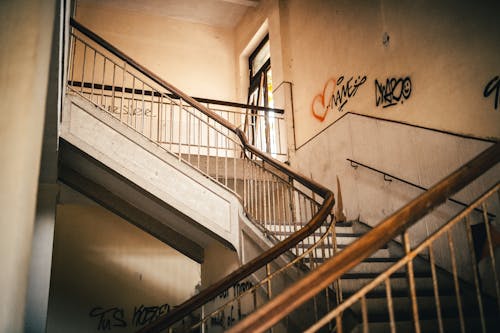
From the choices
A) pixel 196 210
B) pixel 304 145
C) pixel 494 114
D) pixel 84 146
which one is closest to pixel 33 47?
pixel 84 146

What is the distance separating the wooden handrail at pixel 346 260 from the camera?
4.54 ft

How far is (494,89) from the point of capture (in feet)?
12.8

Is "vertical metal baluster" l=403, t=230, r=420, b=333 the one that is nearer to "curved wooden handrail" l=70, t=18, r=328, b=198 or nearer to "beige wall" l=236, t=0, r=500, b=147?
"curved wooden handrail" l=70, t=18, r=328, b=198

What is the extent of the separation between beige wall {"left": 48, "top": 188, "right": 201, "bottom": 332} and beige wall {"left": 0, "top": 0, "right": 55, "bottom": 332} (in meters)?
5.04

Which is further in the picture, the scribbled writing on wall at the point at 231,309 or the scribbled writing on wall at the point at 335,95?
the scribbled writing on wall at the point at 335,95

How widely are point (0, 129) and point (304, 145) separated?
6.00 m

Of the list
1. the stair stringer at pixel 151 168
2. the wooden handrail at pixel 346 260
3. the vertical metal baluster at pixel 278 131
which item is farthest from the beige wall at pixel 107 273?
the wooden handrail at pixel 346 260

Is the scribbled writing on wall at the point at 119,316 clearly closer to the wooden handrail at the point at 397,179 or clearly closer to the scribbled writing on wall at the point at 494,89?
the wooden handrail at the point at 397,179

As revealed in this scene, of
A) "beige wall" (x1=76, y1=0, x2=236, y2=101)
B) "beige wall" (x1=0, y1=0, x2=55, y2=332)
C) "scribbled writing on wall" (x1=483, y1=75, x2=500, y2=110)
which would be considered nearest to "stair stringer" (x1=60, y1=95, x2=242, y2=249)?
"beige wall" (x1=0, y1=0, x2=55, y2=332)

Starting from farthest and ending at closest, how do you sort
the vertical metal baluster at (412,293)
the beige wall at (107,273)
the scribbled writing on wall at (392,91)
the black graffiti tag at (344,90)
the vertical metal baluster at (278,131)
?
the vertical metal baluster at (278,131)
the beige wall at (107,273)
the black graffiti tag at (344,90)
the scribbled writing on wall at (392,91)
the vertical metal baluster at (412,293)

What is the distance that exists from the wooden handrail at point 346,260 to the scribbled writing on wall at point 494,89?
2538mm

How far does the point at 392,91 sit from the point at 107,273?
17.6ft

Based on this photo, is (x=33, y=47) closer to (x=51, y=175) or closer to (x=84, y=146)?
(x=84, y=146)

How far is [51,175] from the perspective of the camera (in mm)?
4387
